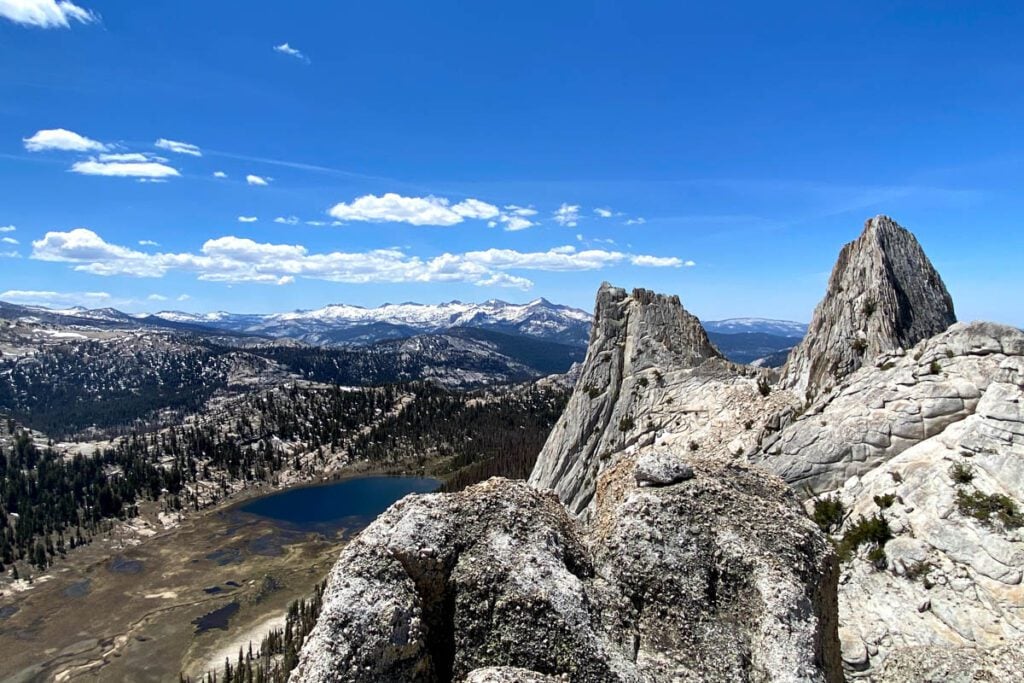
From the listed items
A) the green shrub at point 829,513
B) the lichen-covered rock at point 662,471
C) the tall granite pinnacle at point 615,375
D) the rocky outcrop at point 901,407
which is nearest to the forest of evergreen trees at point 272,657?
the tall granite pinnacle at point 615,375

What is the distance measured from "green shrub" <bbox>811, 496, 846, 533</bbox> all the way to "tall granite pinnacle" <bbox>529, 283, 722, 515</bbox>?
20708 mm

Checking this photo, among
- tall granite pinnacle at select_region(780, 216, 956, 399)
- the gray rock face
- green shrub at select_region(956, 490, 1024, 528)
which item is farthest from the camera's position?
tall granite pinnacle at select_region(780, 216, 956, 399)

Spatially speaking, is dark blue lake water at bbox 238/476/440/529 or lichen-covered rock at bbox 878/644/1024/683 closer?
lichen-covered rock at bbox 878/644/1024/683

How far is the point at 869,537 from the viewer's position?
69.1 ft

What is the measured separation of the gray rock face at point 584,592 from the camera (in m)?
10.3

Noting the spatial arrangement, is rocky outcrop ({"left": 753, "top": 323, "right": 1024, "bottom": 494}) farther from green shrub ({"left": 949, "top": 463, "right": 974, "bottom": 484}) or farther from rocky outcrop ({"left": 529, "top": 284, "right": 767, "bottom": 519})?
rocky outcrop ({"left": 529, "top": 284, "right": 767, "bottom": 519})

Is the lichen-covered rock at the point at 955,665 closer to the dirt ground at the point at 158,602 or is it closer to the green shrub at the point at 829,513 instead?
the green shrub at the point at 829,513

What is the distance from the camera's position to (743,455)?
3139cm

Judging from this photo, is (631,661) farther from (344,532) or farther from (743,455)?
(344,532)

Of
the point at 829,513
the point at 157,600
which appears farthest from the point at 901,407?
the point at 157,600

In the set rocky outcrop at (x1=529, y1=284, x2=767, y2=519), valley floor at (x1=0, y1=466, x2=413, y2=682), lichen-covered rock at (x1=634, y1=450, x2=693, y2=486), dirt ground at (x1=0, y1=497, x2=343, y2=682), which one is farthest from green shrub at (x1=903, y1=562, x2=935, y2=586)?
valley floor at (x1=0, y1=466, x2=413, y2=682)

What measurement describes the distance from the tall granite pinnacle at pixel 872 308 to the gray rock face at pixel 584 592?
81.1ft

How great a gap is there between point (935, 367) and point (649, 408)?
22762 mm

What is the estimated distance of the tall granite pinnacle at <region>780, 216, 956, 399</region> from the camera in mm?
33938
